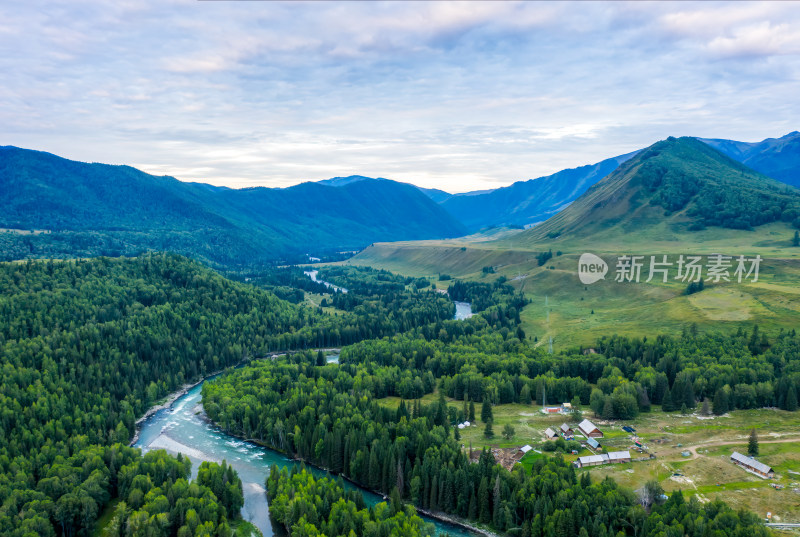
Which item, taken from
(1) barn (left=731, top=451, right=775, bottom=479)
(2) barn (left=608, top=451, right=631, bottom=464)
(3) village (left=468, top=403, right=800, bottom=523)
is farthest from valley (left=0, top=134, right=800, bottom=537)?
(1) barn (left=731, top=451, right=775, bottom=479)

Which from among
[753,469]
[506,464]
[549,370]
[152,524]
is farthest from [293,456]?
[753,469]

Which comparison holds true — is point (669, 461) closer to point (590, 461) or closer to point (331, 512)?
point (590, 461)

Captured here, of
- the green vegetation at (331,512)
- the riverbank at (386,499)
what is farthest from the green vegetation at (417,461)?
the green vegetation at (331,512)

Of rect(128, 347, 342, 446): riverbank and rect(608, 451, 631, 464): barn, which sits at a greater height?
rect(608, 451, 631, 464): barn

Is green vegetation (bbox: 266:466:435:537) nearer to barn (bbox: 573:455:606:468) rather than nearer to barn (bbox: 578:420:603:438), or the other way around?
barn (bbox: 573:455:606:468)

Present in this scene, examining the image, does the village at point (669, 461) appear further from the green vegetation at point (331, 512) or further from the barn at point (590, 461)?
the green vegetation at point (331, 512)

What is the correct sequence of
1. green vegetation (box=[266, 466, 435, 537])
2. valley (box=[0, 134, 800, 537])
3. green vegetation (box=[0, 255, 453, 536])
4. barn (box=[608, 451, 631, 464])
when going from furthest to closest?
barn (box=[608, 451, 631, 464])
green vegetation (box=[0, 255, 453, 536])
valley (box=[0, 134, 800, 537])
green vegetation (box=[266, 466, 435, 537])

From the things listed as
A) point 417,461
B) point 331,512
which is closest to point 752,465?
point 417,461
